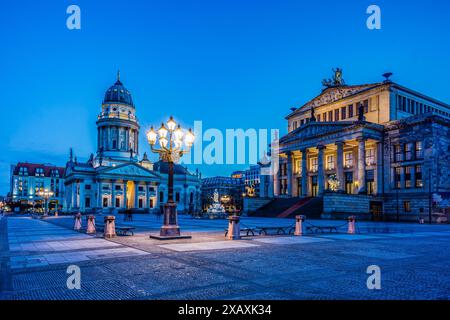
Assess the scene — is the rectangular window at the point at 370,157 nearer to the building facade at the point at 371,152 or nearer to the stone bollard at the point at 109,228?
the building facade at the point at 371,152

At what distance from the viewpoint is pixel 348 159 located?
60781mm

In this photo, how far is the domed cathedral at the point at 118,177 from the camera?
352 feet

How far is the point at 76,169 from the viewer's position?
10794cm

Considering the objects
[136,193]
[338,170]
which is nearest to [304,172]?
[338,170]

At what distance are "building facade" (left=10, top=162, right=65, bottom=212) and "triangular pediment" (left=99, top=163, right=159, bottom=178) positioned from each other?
144 feet

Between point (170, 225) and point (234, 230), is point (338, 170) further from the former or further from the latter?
point (170, 225)

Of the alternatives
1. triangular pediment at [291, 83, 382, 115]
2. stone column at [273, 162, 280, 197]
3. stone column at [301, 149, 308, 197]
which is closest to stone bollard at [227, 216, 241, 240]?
stone column at [301, 149, 308, 197]

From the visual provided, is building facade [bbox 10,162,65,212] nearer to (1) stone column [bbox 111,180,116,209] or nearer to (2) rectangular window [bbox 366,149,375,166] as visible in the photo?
(1) stone column [bbox 111,180,116,209]

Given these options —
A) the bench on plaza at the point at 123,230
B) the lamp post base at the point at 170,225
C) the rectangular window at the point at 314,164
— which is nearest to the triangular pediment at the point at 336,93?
the rectangular window at the point at 314,164

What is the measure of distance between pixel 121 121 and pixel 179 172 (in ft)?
102

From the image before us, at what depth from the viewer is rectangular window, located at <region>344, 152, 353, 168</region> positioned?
197ft

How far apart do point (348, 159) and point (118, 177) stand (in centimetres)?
7321
